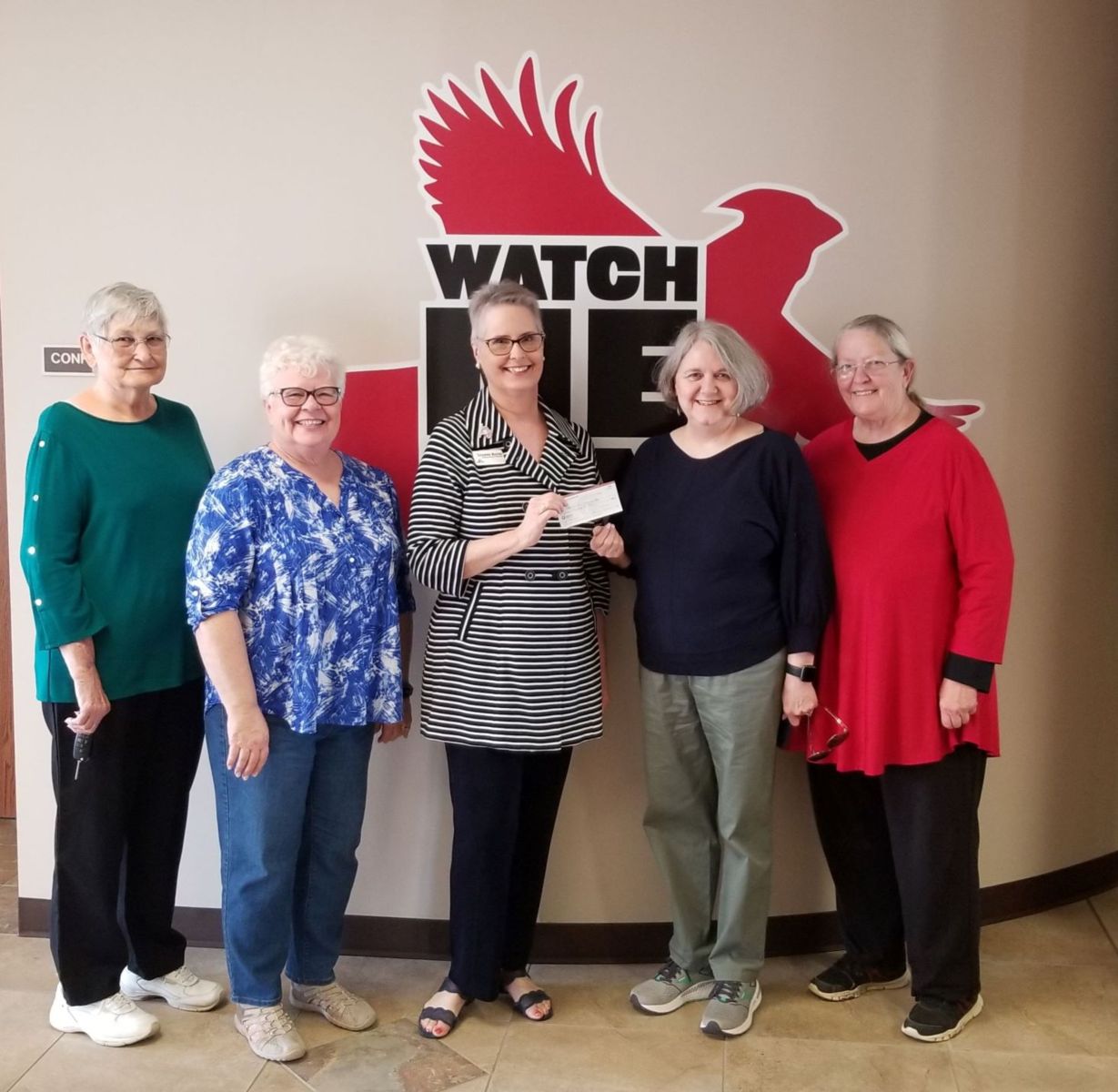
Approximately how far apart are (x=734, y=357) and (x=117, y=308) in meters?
1.33

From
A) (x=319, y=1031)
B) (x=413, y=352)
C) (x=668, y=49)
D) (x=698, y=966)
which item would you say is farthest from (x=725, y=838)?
(x=668, y=49)

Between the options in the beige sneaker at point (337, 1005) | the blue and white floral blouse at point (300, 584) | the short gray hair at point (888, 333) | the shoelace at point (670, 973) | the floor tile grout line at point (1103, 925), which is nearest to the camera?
the blue and white floral blouse at point (300, 584)

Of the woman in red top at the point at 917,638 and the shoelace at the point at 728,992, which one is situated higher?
the woman in red top at the point at 917,638

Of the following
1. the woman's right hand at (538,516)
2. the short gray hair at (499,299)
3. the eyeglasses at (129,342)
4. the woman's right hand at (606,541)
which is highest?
the short gray hair at (499,299)

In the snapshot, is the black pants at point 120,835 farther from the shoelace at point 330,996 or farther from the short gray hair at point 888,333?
the short gray hair at point 888,333

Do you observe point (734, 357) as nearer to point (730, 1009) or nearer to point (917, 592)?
point (917, 592)

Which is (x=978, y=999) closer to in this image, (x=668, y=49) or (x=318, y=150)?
(x=668, y=49)

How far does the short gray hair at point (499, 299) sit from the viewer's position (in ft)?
7.80

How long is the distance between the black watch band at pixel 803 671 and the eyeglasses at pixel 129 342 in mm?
1562

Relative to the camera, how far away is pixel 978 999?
260 centimetres

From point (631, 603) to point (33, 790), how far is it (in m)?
1.69

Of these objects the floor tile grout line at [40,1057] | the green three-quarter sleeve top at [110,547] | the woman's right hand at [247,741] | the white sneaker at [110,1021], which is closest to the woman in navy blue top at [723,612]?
the woman's right hand at [247,741]

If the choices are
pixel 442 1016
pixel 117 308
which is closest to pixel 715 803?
pixel 442 1016

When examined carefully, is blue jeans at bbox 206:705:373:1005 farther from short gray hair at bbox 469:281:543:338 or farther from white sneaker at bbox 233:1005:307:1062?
short gray hair at bbox 469:281:543:338
